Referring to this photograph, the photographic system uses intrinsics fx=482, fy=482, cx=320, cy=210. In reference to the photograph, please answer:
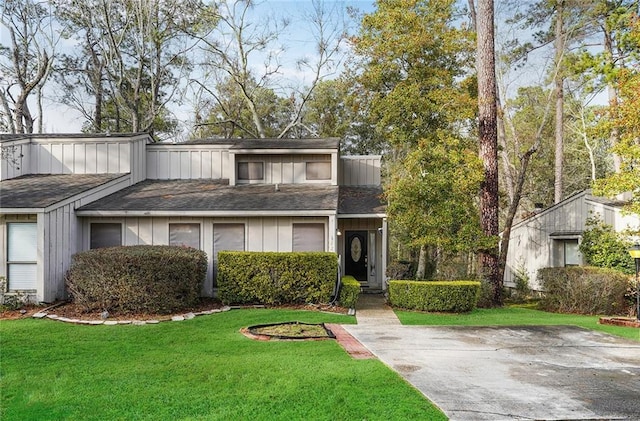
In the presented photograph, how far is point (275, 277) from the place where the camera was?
40.0 ft

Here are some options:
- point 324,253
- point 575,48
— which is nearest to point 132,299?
point 324,253

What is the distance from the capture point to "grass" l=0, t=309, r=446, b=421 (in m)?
4.83

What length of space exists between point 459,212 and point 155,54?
19.3 m

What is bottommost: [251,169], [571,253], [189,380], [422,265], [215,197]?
[189,380]

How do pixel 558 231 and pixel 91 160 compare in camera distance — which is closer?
pixel 91 160

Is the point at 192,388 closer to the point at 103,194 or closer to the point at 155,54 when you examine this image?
the point at 103,194

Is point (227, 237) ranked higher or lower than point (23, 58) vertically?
lower

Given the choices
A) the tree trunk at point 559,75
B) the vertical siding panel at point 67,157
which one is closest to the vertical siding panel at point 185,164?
the vertical siding panel at point 67,157

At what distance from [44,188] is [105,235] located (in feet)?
7.06

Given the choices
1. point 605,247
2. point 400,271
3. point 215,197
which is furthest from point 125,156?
point 605,247

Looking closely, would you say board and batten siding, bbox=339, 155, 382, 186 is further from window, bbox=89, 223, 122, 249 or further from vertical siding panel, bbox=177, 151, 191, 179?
window, bbox=89, 223, 122, 249

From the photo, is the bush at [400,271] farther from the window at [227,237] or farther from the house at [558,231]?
the window at [227,237]

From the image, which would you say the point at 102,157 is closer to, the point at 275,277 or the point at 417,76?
the point at 275,277

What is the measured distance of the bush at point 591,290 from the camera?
1270 cm
